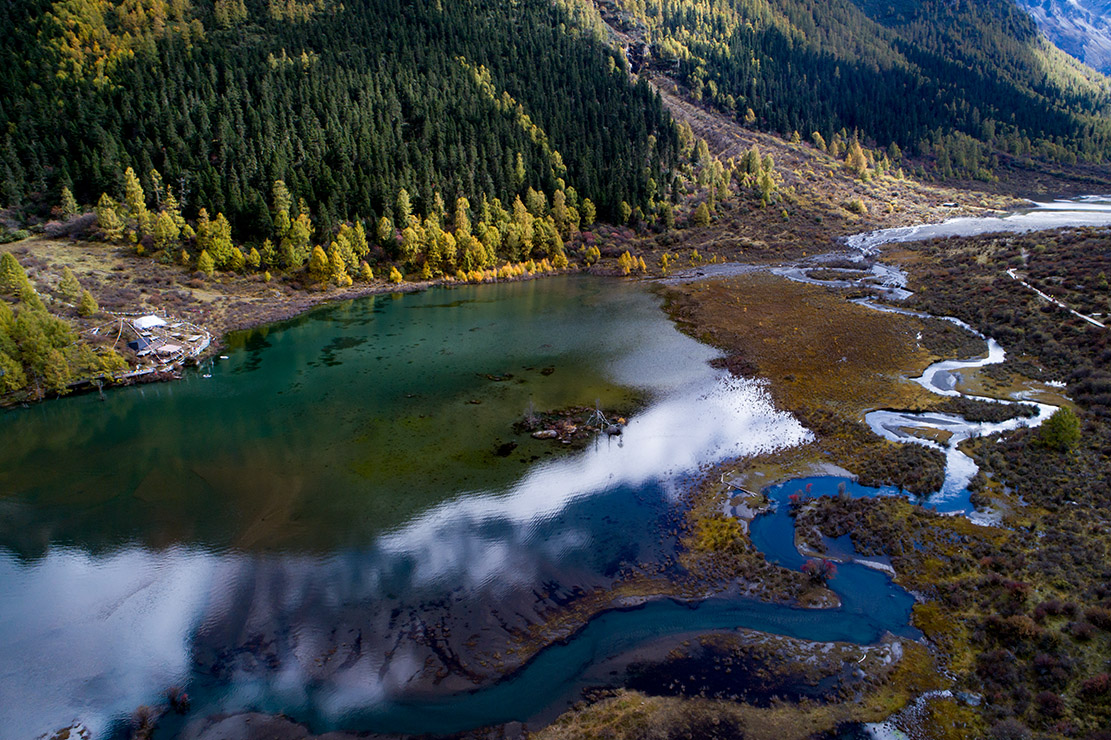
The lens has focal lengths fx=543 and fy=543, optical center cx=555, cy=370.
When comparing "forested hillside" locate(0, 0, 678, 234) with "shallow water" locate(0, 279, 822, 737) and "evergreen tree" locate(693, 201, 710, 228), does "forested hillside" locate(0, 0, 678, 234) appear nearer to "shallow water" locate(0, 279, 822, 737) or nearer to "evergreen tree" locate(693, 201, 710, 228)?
"evergreen tree" locate(693, 201, 710, 228)

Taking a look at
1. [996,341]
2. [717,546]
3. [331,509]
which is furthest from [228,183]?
[996,341]

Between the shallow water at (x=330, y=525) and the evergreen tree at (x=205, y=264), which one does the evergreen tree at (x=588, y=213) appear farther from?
the evergreen tree at (x=205, y=264)

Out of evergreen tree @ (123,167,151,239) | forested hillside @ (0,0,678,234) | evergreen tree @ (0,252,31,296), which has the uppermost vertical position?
forested hillside @ (0,0,678,234)

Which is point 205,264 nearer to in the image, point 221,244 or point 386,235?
point 221,244

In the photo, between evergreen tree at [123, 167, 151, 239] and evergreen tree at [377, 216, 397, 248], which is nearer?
evergreen tree at [123, 167, 151, 239]

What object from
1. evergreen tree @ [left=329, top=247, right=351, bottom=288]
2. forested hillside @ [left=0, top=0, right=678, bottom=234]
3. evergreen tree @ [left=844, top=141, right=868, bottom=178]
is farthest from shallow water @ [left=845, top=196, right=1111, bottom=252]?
evergreen tree @ [left=329, top=247, right=351, bottom=288]

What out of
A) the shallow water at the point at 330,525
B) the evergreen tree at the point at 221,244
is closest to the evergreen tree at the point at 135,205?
the evergreen tree at the point at 221,244

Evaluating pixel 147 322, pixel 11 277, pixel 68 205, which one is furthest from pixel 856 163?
pixel 11 277
